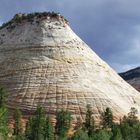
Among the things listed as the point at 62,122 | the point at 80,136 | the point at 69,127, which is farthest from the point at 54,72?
the point at 80,136

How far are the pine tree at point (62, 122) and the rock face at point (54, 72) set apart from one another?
18.1 feet

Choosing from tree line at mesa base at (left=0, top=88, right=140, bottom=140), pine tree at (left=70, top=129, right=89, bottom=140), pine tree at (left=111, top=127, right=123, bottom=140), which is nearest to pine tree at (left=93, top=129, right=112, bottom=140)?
tree line at mesa base at (left=0, top=88, right=140, bottom=140)

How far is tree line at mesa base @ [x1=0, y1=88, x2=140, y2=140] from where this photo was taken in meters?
86.7

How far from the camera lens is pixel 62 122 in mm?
95438

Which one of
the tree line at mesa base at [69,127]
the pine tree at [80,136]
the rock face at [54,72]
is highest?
the rock face at [54,72]

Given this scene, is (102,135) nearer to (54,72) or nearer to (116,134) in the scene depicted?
(116,134)

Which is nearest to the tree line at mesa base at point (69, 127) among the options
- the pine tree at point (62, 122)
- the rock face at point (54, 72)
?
the pine tree at point (62, 122)

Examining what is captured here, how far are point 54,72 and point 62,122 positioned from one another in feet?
61.7

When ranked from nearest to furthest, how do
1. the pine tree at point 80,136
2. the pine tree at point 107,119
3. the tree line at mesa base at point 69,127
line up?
the pine tree at point 80,136
the tree line at mesa base at point 69,127
the pine tree at point 107,119

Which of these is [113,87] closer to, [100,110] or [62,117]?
[100,110]

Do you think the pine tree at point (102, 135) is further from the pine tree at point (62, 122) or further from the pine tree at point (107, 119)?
the pine tree at point (107, 119)

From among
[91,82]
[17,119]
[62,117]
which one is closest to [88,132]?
[62,117]

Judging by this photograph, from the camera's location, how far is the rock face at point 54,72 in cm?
10519

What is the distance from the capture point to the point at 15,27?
126188 millimetres
